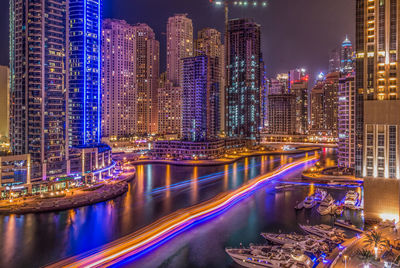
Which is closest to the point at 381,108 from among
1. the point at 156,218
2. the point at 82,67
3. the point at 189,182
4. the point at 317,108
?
the point at 156,218

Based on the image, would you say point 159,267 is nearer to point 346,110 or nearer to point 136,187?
point 136,187

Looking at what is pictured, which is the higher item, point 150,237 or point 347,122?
point 347,122

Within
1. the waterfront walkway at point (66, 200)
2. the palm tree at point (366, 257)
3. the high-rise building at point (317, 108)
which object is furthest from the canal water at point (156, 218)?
the high-rise building at point (317, 108)

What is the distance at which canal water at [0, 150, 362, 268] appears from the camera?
66.4ft

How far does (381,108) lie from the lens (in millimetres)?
23750

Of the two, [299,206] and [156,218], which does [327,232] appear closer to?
[299,206]

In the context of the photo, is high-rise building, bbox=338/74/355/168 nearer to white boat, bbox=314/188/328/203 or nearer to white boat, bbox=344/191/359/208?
white boat, bbox=314/188/328/203

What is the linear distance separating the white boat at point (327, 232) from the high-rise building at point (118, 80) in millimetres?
66679

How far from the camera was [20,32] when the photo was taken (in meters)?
34.9

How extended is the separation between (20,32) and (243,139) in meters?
59.4

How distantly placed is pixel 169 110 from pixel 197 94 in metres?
27.1

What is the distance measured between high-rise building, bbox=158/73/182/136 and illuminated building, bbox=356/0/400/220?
7326cm

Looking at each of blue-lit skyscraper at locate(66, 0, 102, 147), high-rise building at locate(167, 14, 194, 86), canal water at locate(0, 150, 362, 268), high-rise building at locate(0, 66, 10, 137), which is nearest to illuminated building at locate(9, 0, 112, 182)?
blue-lit skyscraper at locate(66, 0, 102, 147)

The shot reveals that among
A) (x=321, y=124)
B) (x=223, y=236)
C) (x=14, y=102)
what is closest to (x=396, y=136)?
(x=223, y=236)
